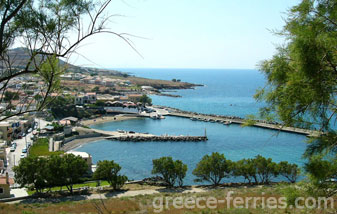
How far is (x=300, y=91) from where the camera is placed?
11.3ft

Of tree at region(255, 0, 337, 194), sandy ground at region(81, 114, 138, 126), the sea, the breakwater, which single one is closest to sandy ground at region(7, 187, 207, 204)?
the sea

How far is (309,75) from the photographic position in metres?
3.31

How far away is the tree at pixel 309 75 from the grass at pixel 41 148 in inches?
681

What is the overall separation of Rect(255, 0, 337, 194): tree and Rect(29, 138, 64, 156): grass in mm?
17304

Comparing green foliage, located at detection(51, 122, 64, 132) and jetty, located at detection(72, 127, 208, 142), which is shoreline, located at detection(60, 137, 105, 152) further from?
green foliage, located at detection(51, 122, 64, 132)

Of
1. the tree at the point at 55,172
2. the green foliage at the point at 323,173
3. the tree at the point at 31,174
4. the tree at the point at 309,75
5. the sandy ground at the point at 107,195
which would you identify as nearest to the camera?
the tree at the point at 309,75

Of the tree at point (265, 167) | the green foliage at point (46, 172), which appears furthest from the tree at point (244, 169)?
the green foliage at point (46, 172)

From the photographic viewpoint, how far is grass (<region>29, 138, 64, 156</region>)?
63.0 feet

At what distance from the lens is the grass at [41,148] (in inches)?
755

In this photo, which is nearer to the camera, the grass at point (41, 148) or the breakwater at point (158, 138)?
the grass at point (41, 148)

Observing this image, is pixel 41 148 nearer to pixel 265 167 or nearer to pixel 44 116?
pixel 44 116

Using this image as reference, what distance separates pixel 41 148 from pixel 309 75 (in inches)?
793

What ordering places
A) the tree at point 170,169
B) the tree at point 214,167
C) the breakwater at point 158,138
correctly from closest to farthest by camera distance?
the tree at point 170,169
the tree at point 214,167
the breakwater at point 158,138

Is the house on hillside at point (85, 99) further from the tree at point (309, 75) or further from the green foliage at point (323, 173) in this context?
the green foliage at point (323, 173)
